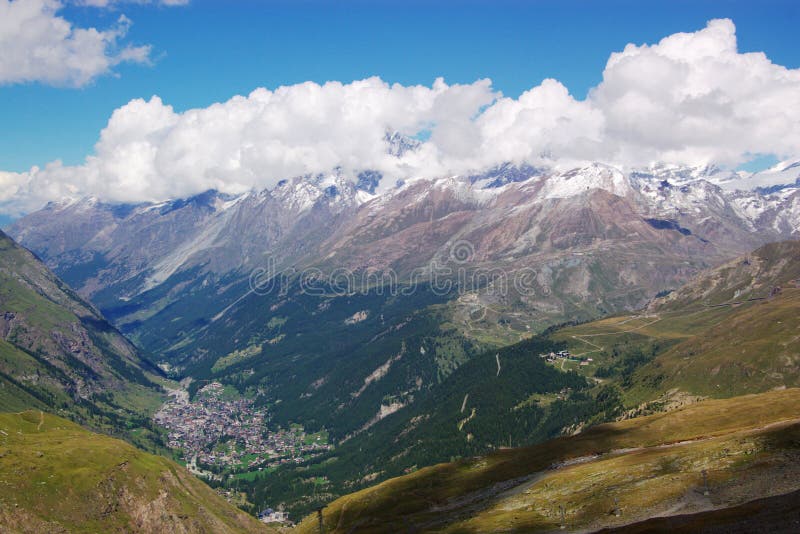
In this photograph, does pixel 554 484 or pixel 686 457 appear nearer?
pixel 686 457

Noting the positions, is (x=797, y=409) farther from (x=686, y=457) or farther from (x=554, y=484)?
(x=554, y=484)

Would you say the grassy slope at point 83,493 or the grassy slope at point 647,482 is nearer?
the grassy slope at point 647,482

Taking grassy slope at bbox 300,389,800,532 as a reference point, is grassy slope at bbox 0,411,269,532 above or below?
above

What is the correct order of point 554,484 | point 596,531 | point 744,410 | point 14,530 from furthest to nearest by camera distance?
point 744,410, point 554,484, point 14,530, point 596,531

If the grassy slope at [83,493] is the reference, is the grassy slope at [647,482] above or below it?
below

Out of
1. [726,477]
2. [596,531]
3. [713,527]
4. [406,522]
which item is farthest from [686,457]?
[406,522]

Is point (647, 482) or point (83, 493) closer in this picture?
point (647, 482)

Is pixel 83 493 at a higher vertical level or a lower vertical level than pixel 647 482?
higher

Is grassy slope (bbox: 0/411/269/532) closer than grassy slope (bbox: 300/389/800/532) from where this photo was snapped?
No
